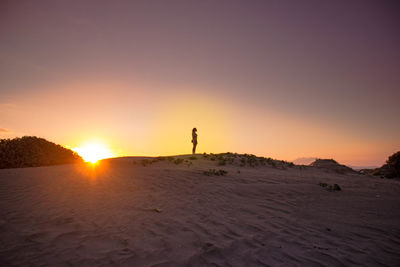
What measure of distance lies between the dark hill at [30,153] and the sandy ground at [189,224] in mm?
5625

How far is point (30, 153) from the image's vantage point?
14.1 metres

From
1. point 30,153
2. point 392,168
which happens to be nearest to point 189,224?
point 30,153

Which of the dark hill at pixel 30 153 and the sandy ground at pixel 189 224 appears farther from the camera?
the dark hill at pixel 30 153

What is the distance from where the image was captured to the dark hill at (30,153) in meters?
13.4

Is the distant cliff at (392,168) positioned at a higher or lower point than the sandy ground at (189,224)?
higher

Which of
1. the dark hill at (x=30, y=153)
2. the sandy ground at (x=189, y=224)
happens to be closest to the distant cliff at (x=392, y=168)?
the sandy ground at (x=189, y=224)

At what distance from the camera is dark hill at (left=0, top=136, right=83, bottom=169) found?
529 inches

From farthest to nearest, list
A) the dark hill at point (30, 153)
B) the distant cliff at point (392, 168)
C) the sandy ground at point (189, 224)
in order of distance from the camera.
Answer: the distant cliff at point (392, 168), the dark hill at point (30, 153), the sandy ground at point (189, 224)

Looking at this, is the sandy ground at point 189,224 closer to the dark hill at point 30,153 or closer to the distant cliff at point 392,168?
the dark hill at point 30,153

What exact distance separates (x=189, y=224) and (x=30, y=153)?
14.0 meters

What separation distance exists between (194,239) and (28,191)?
260 inches

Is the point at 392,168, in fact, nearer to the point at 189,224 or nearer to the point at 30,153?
the point at 189,224

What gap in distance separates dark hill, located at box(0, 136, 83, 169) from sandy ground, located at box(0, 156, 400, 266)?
5625 millimetres

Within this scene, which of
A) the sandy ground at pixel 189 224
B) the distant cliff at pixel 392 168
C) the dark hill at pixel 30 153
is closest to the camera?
the sandy ground at pixel 189 224
